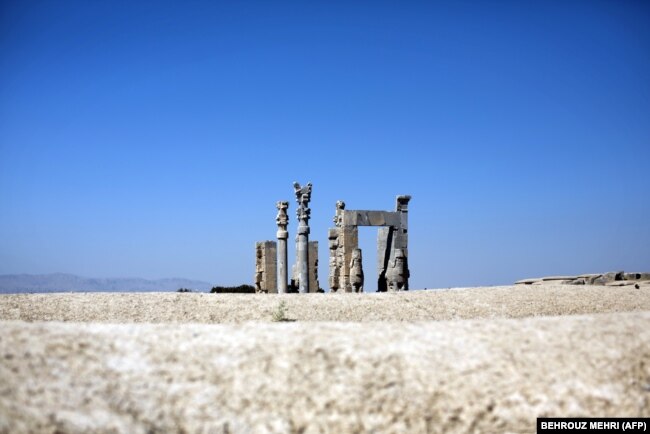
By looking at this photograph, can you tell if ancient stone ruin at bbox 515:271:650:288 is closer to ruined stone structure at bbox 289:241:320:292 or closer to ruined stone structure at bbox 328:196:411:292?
ruined stone structure at bbox 328:196:411:292

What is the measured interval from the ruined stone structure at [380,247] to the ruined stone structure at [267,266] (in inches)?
118

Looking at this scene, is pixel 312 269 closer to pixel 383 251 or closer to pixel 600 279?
pixel 383 251

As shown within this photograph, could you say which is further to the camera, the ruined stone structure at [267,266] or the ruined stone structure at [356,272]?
the ruined stone structure at [267,266]

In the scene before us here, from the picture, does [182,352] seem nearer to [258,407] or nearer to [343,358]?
[258,407]

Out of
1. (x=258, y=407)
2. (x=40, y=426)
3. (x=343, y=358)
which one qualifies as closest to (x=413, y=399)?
(x=343, y=358)

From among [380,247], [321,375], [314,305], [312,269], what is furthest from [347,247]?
[321,375]

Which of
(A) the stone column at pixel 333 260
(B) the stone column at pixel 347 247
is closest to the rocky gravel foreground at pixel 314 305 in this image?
(B) the stone column at pixel 347 247

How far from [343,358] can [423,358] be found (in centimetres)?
68

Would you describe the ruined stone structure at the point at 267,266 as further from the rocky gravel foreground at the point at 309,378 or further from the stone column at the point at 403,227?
the rocky gravel foreground at the point at 309,378

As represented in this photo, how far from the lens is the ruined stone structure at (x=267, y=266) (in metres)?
25.6

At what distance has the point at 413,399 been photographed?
4770 mm

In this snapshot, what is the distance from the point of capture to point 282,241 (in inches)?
854

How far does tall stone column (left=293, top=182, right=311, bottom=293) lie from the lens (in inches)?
829

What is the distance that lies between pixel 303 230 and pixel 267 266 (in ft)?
15.9
